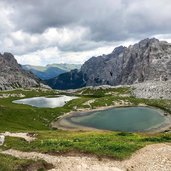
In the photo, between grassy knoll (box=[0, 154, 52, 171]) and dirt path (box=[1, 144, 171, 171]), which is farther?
grassy knoll (box=[0, 154, 52, 171])

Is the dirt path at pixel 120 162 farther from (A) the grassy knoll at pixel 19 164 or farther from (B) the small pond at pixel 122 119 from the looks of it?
(B) the small pond at pixel 122 119

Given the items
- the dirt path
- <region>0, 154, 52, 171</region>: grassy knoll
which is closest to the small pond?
the dirt path

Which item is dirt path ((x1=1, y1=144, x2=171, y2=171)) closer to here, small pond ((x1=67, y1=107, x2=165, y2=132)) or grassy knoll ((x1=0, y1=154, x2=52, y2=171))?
grassy knoll ((x1=0, y1=154, x2=52, y2=171))

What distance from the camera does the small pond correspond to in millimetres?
150750

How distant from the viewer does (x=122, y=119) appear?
169 metres

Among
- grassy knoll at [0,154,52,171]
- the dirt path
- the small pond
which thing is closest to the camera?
the dirt path

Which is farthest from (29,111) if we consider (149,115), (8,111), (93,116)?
(149,115)

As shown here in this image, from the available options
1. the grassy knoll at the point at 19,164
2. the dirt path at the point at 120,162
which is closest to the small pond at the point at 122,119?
the dirt path at the point at 120,162

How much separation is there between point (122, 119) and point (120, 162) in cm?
12225

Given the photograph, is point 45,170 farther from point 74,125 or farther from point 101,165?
point 74,125

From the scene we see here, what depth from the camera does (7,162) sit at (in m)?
46.7

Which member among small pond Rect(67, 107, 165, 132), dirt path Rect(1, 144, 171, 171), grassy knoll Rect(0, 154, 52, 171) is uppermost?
grassy knoll Rect(0, 154, 52, 171)

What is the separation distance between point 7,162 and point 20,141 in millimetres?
17188

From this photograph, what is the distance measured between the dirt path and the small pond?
9302 cm
